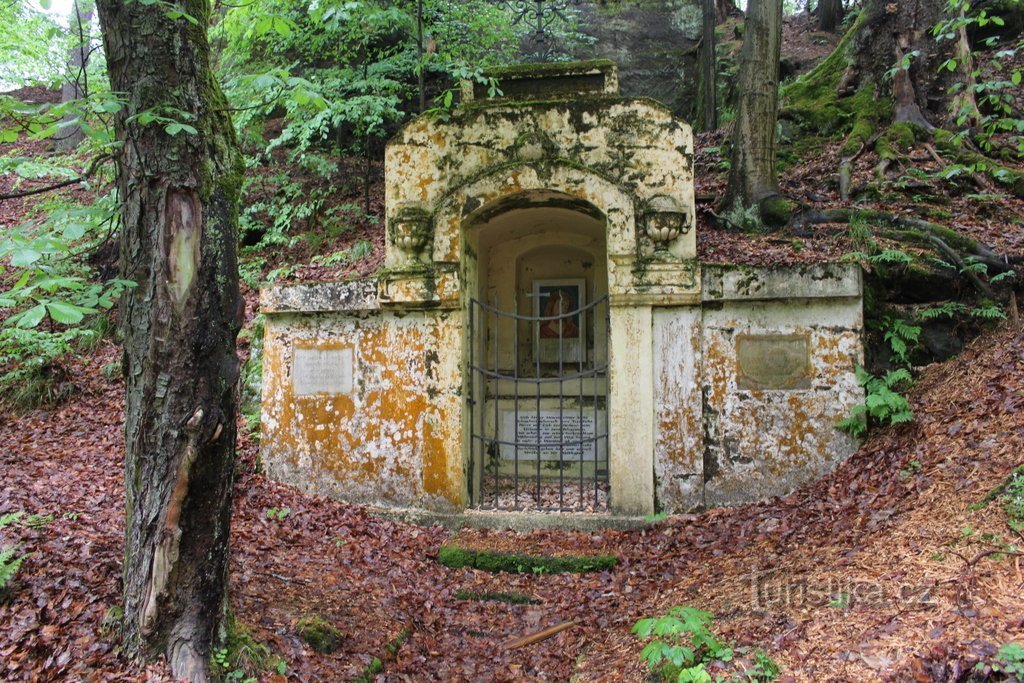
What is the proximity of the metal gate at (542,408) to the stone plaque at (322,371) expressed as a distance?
4.24ft

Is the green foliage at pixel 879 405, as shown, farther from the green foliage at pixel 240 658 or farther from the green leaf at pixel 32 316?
the green leaf at pixel 32 316

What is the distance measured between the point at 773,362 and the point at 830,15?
52.7ft

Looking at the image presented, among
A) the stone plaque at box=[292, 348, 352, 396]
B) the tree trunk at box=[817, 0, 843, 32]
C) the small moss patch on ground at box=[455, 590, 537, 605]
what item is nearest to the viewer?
the small moss patch on ground at box=[455, 590, 537, 605]

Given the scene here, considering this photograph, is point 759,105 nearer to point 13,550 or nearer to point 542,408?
point 542,408

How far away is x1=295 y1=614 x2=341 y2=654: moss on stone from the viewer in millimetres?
4168

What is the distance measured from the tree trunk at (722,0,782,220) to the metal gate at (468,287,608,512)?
92.9 inches

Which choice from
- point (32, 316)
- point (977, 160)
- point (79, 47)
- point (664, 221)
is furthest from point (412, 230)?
point (977, 160)

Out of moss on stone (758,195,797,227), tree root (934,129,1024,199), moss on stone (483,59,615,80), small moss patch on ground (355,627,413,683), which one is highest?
moss on stone (483,59,615,80)

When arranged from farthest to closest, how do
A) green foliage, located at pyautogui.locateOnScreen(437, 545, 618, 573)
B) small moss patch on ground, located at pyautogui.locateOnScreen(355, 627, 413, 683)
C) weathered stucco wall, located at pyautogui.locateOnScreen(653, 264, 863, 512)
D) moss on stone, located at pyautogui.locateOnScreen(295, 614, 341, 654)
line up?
weathered stucco wall, located at pyautogui.locateOnScreen(653, 264, 863, 512)
green foliage, located at pyautogui.locateOnScreen(437, 545, 618, 573)
moss on stone, located at pyautogui.locateOnScreen(295, 614, 341, 654)
small moss patch on ground, located at pyautogui.locateOnScreen(355, 627, 413, 683)

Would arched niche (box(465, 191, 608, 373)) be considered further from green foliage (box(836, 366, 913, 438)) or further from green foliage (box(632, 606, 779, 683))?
green foliage (box(632, 606, 779, 683))

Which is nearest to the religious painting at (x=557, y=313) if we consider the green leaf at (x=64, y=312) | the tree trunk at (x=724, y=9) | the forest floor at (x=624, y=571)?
the forest floor at (x=624, y=571)

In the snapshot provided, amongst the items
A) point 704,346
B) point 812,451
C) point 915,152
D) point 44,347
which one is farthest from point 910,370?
point 44,347

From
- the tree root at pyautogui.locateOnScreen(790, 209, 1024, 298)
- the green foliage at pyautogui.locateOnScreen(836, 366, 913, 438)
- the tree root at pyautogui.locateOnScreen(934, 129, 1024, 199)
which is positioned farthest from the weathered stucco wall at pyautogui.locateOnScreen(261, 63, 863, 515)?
the tree root at pyautogui.locateOnScreen(934, 129, 1024, 199)

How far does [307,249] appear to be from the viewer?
11305 millimetres
